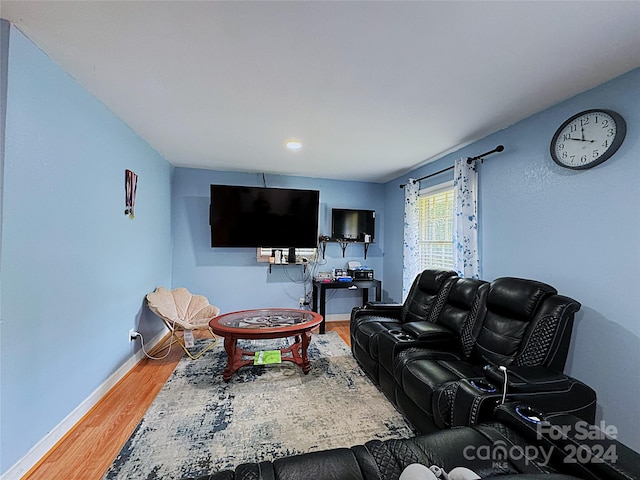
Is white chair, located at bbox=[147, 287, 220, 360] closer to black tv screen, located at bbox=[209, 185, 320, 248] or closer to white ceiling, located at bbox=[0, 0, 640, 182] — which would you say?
black tv screen, located at bbox=[209, 185, 320, 248]

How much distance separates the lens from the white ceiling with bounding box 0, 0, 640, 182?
1322mm

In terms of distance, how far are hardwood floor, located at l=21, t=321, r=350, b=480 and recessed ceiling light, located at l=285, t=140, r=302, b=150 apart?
261 centimetres

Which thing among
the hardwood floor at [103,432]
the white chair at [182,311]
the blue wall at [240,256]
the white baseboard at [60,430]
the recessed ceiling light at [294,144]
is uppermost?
the recessed ceiling light at [294,144]

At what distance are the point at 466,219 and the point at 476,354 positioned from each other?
1.35 meters

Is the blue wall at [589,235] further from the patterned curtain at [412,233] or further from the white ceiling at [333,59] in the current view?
the patterned curtain at [412,233]

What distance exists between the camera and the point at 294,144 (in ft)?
10.0

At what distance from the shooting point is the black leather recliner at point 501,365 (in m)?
1.49

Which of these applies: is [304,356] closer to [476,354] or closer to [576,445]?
[476,354]

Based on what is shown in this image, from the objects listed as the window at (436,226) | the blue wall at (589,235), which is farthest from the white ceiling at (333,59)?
the window at (436,226)

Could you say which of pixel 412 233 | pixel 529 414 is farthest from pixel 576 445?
pixel 412 233

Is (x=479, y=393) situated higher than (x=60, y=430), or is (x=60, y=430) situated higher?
(x=479, y=393)


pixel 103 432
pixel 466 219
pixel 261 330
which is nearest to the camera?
pixel 103 432

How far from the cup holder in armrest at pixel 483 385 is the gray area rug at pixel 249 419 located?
648mm

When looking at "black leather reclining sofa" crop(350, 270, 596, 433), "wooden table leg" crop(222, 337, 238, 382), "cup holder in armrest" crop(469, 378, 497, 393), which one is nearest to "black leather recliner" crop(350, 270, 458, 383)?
"black leather reclining sofa" crop(350, 270, 596, 433)
